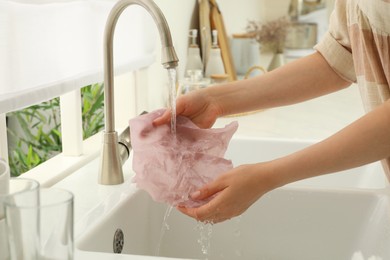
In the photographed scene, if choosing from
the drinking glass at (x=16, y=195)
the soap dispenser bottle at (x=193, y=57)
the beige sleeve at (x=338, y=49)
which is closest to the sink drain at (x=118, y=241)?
the drinking glass at (x=16, y=195)

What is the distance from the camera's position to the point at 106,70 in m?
1.24

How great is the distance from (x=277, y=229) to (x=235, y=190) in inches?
16.7

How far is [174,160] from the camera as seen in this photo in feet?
3.48

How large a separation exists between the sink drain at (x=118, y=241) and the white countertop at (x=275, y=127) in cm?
5

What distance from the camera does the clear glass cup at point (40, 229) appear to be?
2.08 feet

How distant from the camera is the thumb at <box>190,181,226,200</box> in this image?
97 cm

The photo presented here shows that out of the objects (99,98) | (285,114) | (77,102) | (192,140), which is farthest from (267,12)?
(192,140)

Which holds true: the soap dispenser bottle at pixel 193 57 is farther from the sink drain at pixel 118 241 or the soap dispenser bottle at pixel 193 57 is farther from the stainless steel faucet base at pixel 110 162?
the sink drain at pixel 118 241

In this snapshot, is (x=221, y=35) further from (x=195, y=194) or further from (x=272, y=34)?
(x=195, y=194)

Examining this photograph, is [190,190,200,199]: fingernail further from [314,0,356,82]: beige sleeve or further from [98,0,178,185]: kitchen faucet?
[314,0,356,82]: beige sleeve

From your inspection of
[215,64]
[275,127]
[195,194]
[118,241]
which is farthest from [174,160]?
[215,64]

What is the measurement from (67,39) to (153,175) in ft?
1.43

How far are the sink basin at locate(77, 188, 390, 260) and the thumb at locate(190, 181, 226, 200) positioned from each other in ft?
0.89

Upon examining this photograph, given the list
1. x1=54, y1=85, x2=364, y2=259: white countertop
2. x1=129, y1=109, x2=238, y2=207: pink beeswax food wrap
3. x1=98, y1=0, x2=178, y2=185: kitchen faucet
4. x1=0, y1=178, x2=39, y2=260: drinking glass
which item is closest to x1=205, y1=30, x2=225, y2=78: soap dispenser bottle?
x1=54, y1=85, x2=364, y2=259: white countertop
